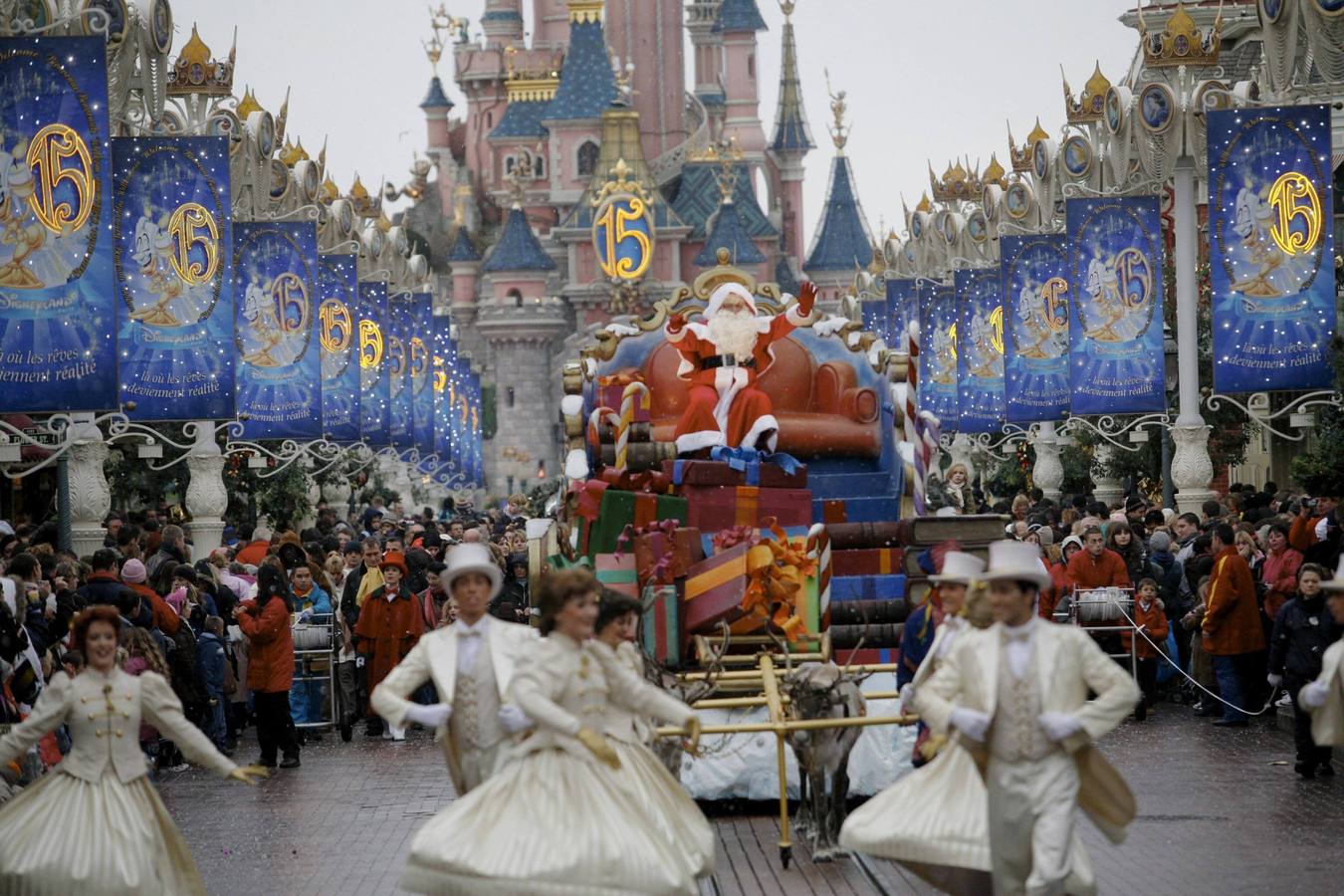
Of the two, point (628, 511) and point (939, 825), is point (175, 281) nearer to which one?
point (628, 511)

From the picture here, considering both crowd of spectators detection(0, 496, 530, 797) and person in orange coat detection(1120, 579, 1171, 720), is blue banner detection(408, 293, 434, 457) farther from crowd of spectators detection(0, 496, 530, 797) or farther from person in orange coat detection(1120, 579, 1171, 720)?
person in orange coat detection(1120, 579, 1171, 720)

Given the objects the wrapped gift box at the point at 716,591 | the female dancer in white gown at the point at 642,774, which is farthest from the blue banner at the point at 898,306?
the female dancer in white gown at the point at 642,774

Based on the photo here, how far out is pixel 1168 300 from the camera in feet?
117

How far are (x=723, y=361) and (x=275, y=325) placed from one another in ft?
43.8

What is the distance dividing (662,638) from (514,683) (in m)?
4.68

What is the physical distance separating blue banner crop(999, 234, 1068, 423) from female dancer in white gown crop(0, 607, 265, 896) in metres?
22.8

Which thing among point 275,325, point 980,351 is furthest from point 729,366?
point 980,351

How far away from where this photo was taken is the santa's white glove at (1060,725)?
29.9ft

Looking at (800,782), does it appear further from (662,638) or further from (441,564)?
(441,564)

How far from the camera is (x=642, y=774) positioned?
9.90 meters

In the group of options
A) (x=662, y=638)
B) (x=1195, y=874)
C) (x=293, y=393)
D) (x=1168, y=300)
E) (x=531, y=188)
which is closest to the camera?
(x=1195, y=874)

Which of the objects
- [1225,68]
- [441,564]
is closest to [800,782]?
[441,564]

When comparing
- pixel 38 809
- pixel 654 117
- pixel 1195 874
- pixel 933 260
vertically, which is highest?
pixel 654 117

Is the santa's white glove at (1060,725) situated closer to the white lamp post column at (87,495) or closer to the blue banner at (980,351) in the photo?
the white lamp post column at (87,495)
